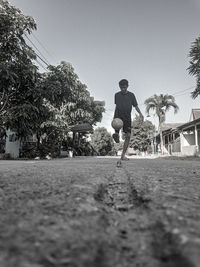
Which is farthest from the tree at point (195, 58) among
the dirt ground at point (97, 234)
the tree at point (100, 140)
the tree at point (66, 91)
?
the tree at point (100, 140)

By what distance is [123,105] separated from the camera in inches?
163

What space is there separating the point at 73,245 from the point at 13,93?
37.6ft

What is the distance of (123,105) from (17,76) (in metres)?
7.34

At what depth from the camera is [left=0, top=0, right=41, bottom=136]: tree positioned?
30.5 feet

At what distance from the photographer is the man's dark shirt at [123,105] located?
4133 millimetres

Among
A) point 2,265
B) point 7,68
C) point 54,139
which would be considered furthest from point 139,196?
point 54,139

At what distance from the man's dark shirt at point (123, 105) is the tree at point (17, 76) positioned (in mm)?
6773

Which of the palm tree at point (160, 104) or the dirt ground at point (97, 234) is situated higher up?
the palm tree at point (160, 104)

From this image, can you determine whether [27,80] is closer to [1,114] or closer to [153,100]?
[1,114]

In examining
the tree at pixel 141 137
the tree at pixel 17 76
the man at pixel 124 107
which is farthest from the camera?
the tree at pixel 141 137

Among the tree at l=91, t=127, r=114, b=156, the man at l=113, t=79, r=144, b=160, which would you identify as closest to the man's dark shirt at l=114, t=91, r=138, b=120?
the man at l=113, t=79, r=144, b=160

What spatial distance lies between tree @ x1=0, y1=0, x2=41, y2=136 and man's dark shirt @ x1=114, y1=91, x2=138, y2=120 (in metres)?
6.77

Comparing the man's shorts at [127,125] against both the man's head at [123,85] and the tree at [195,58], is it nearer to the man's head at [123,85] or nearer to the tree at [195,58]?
the man's head at [123,85]

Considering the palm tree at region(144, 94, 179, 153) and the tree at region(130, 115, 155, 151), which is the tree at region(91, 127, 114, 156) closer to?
the tree at region(130, 115, 155, 151)
